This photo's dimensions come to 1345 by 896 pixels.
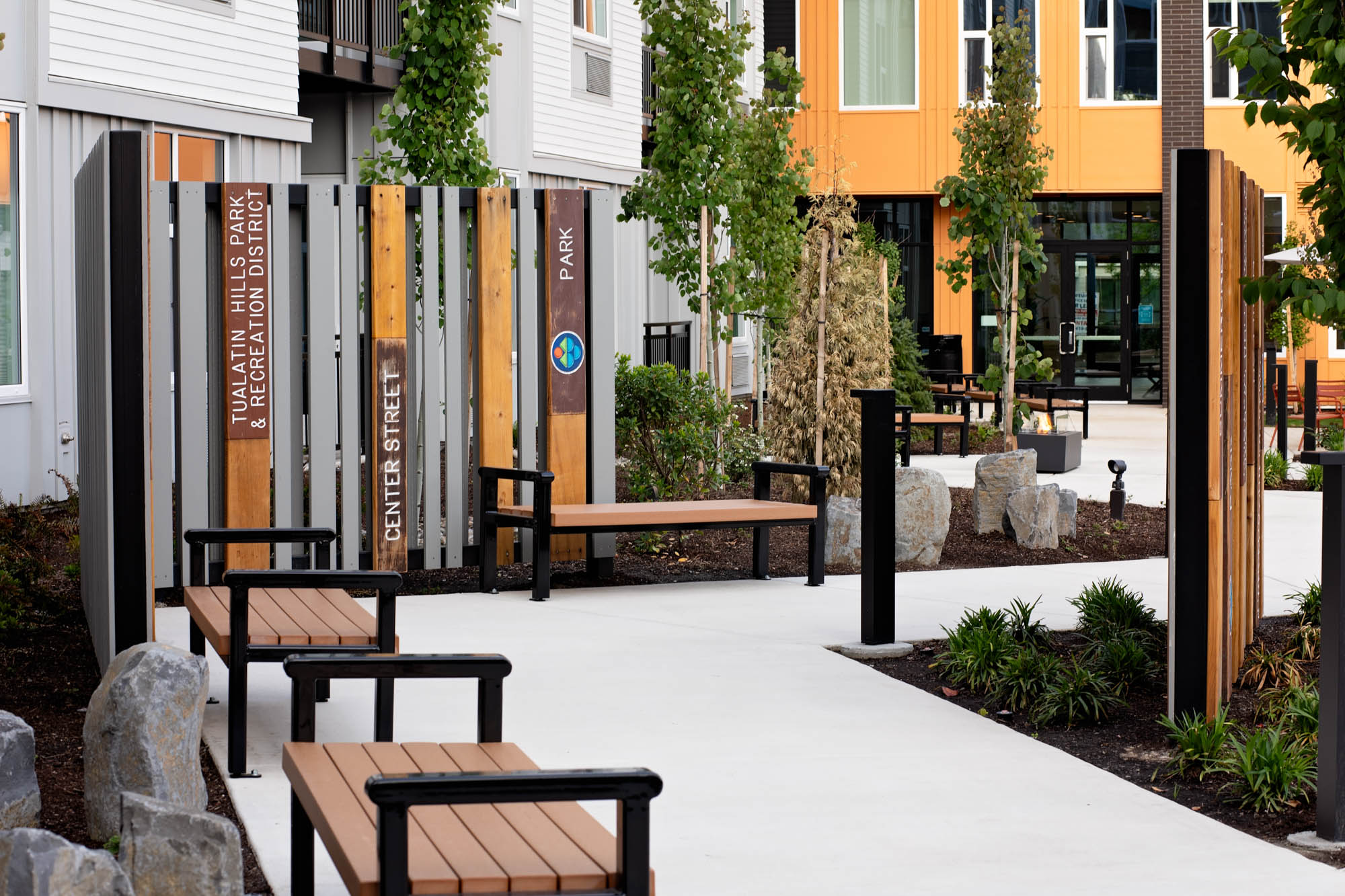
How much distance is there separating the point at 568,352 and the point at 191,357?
92.2 inches

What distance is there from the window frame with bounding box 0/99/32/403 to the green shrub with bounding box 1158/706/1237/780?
982cm

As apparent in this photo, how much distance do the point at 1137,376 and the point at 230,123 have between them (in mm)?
20037

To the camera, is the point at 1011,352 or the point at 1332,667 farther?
the point at 1011,352

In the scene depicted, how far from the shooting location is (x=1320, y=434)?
18109 mm

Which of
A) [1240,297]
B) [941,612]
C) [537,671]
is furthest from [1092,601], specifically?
[537,671]

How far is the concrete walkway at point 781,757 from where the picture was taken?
4613mm

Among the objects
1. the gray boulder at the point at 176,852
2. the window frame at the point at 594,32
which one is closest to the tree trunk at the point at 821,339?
the gray boulder at the point at 176,852

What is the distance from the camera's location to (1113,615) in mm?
7809

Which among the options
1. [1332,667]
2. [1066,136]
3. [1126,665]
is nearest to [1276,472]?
[1126,665]

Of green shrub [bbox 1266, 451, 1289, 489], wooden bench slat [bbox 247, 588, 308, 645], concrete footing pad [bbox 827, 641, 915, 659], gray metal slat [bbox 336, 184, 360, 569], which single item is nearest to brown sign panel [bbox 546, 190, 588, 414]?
gray metal slat [bbox 336, 184, 360, 569]

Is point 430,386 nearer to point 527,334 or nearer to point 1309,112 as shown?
point 527,334

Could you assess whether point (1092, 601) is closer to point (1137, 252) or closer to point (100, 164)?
point (100, 164)

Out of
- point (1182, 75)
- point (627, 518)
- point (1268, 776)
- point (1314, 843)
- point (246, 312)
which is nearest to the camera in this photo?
point (1314, 843)

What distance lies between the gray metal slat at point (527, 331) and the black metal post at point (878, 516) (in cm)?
286
